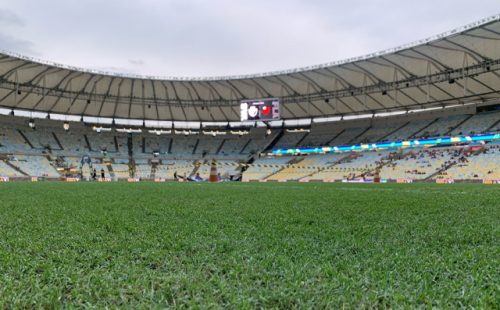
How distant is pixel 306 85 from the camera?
38.9 metres

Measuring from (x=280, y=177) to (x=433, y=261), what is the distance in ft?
127

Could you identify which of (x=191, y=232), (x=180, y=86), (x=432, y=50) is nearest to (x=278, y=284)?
(x=191, y=232)

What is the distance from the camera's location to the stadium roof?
91.4ft

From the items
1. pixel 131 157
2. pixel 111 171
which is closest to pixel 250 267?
pixel 111 171

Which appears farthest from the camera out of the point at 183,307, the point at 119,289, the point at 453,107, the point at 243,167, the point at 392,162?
the point at 243,167

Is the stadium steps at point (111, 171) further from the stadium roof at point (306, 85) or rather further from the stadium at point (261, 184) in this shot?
the stadium roof at point (306, 85)

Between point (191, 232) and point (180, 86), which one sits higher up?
point (180, 86)

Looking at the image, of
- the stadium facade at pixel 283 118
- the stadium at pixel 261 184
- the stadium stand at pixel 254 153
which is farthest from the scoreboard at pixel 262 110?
the stadium stand at pixel 254 153

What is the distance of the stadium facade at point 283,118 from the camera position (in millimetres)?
30516

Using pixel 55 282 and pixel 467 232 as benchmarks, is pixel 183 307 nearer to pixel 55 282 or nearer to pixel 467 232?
pixel 55 282

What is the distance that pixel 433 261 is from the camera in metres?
1.65

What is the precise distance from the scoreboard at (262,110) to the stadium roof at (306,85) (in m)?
4.47

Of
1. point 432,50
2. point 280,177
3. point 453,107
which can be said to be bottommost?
point 280,177

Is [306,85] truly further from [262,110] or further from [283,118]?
[283,118]
